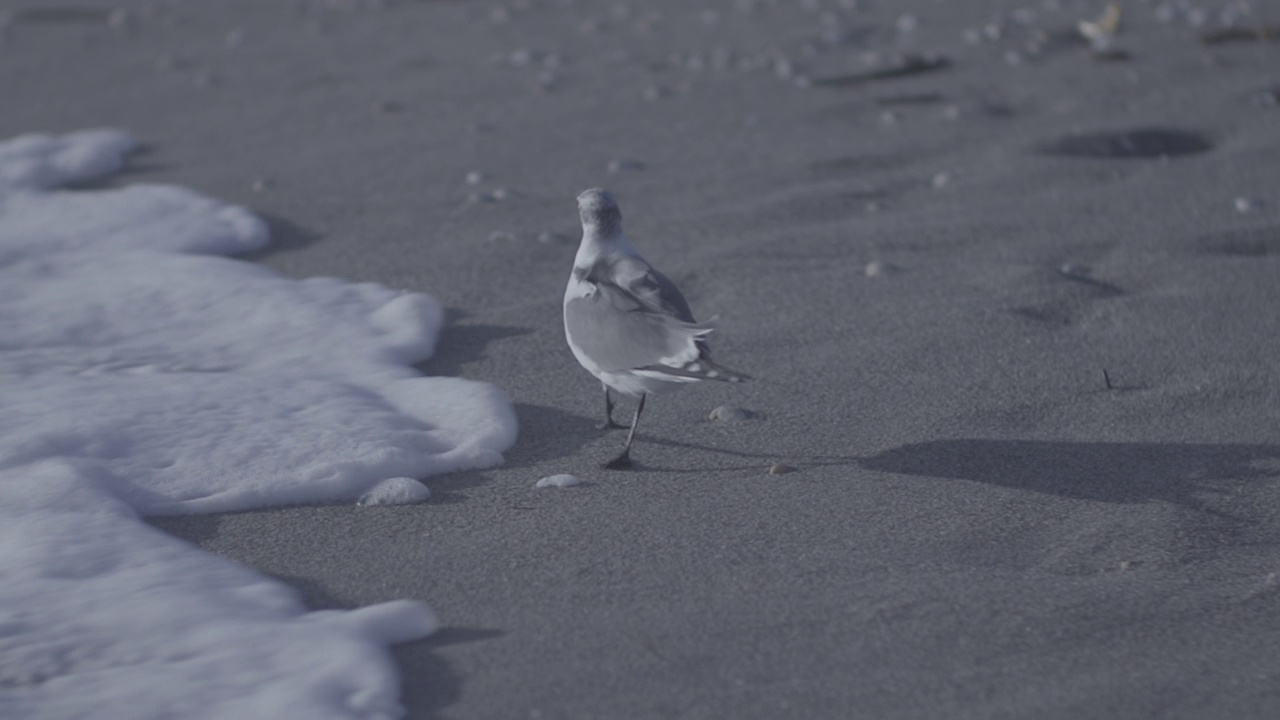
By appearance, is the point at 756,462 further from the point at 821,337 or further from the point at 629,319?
the point at 821,337

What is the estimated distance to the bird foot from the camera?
3.39 metres

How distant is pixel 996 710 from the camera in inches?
91.5

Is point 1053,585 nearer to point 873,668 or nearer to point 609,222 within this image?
point 873,668

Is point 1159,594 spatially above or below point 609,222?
below

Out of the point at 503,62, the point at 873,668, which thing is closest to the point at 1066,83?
the point at 503,62

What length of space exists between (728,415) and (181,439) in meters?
1.44

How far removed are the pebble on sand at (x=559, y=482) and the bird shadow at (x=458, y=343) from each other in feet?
2.77

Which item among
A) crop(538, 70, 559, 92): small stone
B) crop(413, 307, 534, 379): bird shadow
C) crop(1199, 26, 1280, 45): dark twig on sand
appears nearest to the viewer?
crop(413, 307, 534, 379): bird shadow

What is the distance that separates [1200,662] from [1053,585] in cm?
35

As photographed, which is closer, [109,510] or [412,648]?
[412,648]

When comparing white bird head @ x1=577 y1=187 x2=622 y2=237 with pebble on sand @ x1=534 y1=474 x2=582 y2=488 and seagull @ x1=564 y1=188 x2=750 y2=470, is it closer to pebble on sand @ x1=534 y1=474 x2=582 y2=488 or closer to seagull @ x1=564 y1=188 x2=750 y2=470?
seagull @ x1=564 y1=188 x2=750 y2=470

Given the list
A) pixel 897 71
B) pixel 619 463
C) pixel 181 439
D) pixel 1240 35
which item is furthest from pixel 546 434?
pixel 1240 35

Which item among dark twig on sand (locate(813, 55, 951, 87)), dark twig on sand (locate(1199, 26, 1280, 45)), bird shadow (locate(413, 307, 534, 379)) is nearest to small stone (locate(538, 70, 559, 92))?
dark twig on sand (locate(813, 55, 951, 87))

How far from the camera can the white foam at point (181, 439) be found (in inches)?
98.8
